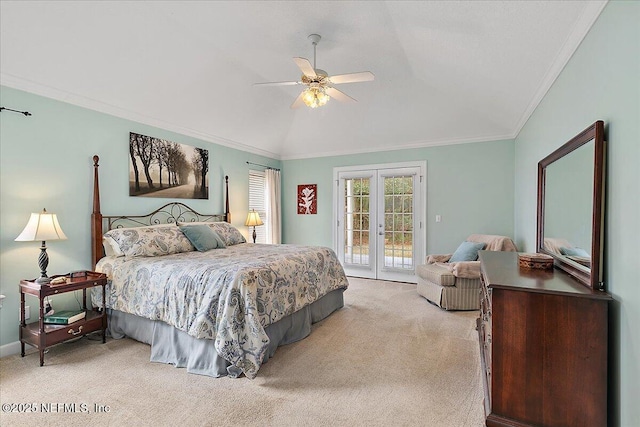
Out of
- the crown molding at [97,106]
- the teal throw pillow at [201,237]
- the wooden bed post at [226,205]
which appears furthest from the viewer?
the wooden bed post at [226,205]

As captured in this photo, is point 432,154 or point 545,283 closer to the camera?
point 545,283

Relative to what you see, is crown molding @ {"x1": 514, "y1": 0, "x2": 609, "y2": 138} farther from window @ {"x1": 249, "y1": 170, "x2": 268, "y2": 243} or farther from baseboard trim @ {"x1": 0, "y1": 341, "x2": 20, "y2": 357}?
baseboard trim @ {"x1": 0, "y1": 341, "x2": 20, "y2": 357}

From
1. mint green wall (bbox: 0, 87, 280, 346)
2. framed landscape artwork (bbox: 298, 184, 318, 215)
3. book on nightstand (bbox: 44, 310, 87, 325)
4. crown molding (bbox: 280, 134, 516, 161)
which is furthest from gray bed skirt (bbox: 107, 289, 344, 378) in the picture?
crown molding (bbox: 280, 134, 516, 161)

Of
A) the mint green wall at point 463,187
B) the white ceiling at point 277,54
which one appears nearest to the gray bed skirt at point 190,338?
the white ceiling at point 277,54

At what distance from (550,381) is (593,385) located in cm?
17

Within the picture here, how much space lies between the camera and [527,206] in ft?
12.9

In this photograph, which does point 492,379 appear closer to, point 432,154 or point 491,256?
point 491,256

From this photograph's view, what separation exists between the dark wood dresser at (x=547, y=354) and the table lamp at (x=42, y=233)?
3515 mm

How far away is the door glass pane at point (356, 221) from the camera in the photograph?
601cm

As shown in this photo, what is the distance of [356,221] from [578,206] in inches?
167

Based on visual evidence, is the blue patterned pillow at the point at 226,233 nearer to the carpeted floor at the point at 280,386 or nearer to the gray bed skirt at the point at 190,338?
the gray bed skirt at the point at 190,338

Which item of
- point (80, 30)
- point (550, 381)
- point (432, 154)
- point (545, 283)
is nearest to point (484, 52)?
point (545, 283)

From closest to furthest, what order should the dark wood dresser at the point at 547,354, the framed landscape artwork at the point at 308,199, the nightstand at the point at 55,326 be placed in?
the dark wood dresser at the point at 547,354
the nightstand at the point at 55,326
the framed landscape artwork at the point at 308,199

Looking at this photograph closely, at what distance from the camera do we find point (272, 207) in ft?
21.0
